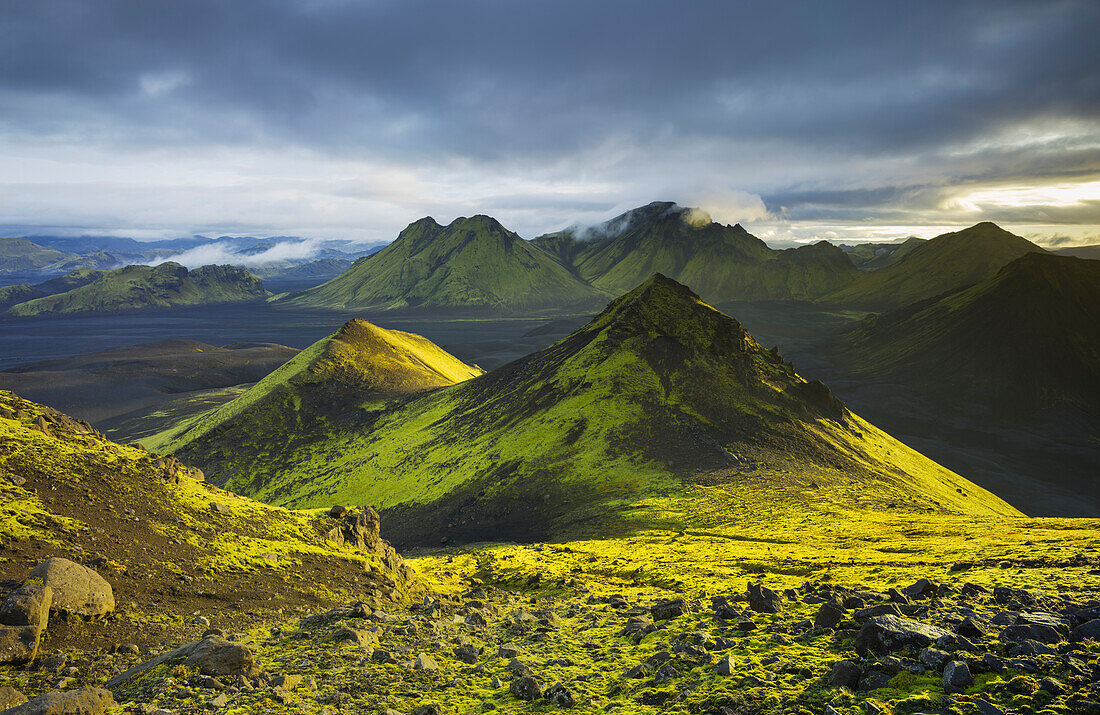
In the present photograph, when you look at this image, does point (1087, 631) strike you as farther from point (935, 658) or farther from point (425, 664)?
point (425, 664)

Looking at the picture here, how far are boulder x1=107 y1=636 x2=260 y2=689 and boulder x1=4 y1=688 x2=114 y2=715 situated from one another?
5.94 ft

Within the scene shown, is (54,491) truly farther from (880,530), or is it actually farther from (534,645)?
(880,530)

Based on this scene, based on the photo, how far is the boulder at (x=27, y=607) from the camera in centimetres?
1302

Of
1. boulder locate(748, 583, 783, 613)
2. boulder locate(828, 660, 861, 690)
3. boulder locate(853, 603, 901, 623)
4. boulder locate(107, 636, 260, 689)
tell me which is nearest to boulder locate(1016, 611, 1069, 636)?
boulder locate(853, 603, 901, 623)

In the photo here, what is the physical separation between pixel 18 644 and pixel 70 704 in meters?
3.88

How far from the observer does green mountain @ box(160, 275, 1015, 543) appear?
51.6 m

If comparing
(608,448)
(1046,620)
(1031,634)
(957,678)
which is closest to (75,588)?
(957,678)

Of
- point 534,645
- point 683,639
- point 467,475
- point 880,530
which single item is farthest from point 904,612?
point 467,475

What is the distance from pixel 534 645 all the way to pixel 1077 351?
754 ft

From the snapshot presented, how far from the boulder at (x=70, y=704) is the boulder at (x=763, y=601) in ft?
57.4

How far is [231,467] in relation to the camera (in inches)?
3327

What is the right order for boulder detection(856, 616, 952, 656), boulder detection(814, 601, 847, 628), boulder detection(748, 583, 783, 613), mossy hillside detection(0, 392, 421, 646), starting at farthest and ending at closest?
mossy hillside detection(0, 392, 421, 646) < boulder detection(748, 583, 783, 613) < boulder detection(814, 601, 847, 628) < boulder detection(856, 616, 952, 656)

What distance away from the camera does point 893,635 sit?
1262 cm

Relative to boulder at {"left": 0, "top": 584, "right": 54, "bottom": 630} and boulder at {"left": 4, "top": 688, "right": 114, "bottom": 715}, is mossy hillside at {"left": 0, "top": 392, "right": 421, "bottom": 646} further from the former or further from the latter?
boulder at {"left": 4, "top": 688, "right": 114, "bottom": 715}
